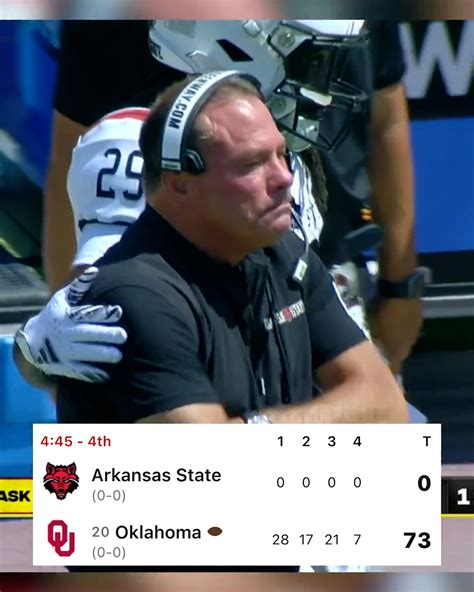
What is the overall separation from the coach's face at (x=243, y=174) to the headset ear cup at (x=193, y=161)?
1 cm

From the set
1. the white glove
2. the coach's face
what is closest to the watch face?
the coach's face

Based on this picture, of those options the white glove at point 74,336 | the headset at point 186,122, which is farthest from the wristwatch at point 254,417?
the headset at point 186,122

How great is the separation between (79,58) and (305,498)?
3.59ft

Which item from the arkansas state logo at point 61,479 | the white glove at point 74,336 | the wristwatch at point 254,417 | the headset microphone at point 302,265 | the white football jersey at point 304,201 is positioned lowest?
the arkansas state logo at point 61,479

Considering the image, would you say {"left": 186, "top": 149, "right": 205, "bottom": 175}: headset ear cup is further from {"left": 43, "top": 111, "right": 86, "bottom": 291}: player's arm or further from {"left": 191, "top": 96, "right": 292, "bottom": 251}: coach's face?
{"left": 43, "top": 111, "right": 86, "bottom": 291}: player's arm

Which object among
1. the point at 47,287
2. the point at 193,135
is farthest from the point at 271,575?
the point at 193,135

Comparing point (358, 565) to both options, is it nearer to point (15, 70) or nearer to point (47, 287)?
point (47, 287)

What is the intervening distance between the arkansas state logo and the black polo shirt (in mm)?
114

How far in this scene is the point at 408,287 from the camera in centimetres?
299

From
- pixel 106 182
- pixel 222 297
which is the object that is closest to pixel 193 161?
pixel 106 182

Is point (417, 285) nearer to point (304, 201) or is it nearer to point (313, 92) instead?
point (304, 201)

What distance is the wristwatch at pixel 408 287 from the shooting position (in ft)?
9.81

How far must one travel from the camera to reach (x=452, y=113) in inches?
115

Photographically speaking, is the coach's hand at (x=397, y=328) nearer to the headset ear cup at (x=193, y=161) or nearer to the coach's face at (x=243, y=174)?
the coach's face at (x=243, y=174)
